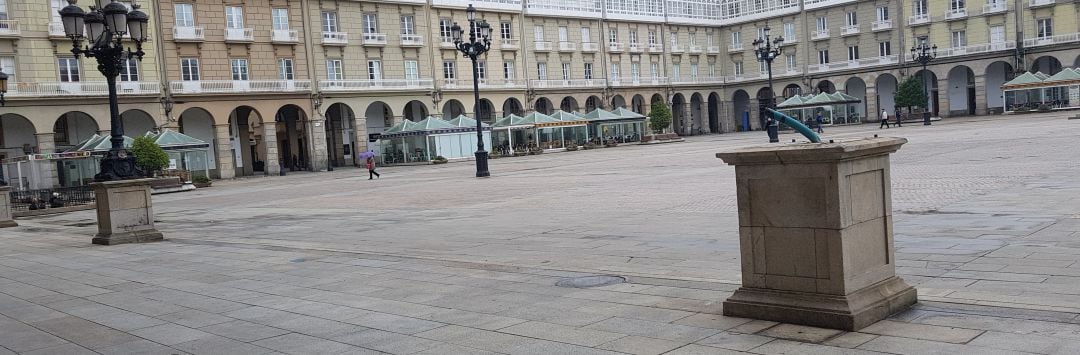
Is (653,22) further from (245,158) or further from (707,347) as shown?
(707,347)

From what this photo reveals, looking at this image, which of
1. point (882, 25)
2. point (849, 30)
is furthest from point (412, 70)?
point (882, 25)

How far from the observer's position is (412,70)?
182 feet

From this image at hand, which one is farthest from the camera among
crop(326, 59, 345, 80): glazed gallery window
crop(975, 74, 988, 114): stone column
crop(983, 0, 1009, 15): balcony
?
crop(975, 74, 988, 114): stone column

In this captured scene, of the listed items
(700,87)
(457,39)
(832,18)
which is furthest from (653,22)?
(457,39)

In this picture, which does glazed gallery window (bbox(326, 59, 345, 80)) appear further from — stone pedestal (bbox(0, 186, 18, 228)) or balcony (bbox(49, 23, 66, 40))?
stone pedestal (bbox(0, 186, 18, 228))

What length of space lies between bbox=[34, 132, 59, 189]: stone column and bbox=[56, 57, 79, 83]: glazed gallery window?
2.93m

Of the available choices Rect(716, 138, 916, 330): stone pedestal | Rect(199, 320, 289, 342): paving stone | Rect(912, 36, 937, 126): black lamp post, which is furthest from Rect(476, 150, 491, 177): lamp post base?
Rect(912, 36, 937, 126): black lamp post

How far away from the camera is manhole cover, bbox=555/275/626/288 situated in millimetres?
7477

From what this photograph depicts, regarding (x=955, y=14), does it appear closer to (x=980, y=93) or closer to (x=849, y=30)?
(x=980, y=93)

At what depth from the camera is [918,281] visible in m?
6.72

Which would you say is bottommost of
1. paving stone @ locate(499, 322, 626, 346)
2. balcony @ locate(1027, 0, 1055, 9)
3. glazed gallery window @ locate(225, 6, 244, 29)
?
paving stone @ locate(499, 322, 626, 346)

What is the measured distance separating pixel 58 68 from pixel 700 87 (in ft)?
173

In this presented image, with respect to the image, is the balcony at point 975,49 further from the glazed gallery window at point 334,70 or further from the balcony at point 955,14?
the glazed gallery window at point 334,70

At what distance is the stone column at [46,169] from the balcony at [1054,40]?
62.2m
